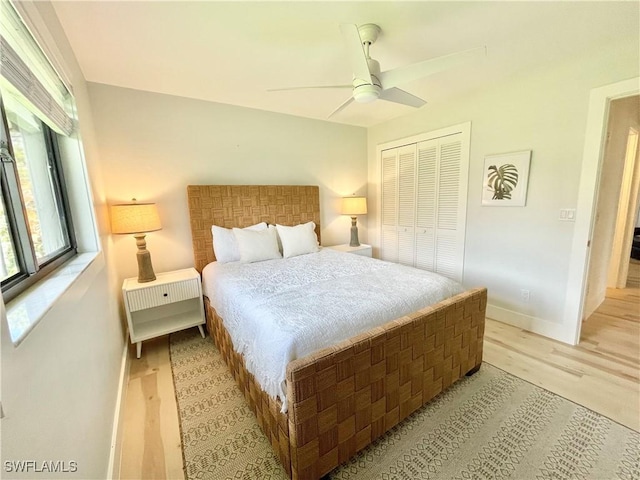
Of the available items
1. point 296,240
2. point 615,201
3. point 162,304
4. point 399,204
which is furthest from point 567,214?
point 162,304

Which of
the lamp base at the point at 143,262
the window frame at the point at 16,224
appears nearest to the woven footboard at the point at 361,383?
the window frame at the point at 16,224

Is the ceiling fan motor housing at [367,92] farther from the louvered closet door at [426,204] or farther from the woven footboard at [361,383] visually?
the louvered closet door at [426,204]

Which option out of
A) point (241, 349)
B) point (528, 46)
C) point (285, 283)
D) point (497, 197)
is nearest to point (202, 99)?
point (285, 283)

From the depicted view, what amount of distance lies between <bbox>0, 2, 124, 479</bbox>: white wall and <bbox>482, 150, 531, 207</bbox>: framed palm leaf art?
3390 mm

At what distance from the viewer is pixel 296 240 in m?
3.09

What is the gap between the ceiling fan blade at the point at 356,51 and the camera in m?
1.46

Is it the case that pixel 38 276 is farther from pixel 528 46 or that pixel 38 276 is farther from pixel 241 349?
pixel 528 46

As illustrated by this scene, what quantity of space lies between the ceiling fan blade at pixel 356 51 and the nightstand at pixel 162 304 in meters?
2.23

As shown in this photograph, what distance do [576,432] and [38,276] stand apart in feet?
9.52

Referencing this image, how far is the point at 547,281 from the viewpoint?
2.51m

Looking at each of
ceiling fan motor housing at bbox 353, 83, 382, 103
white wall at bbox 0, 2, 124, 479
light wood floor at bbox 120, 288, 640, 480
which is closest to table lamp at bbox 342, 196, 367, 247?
light wood floor at bbox 120, 288, 640, 480

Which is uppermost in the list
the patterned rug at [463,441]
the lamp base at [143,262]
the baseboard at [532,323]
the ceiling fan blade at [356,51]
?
the ceiling fan blade at [356,51]

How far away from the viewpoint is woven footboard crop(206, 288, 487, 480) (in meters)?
1.19

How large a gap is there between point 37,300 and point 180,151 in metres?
2.27
